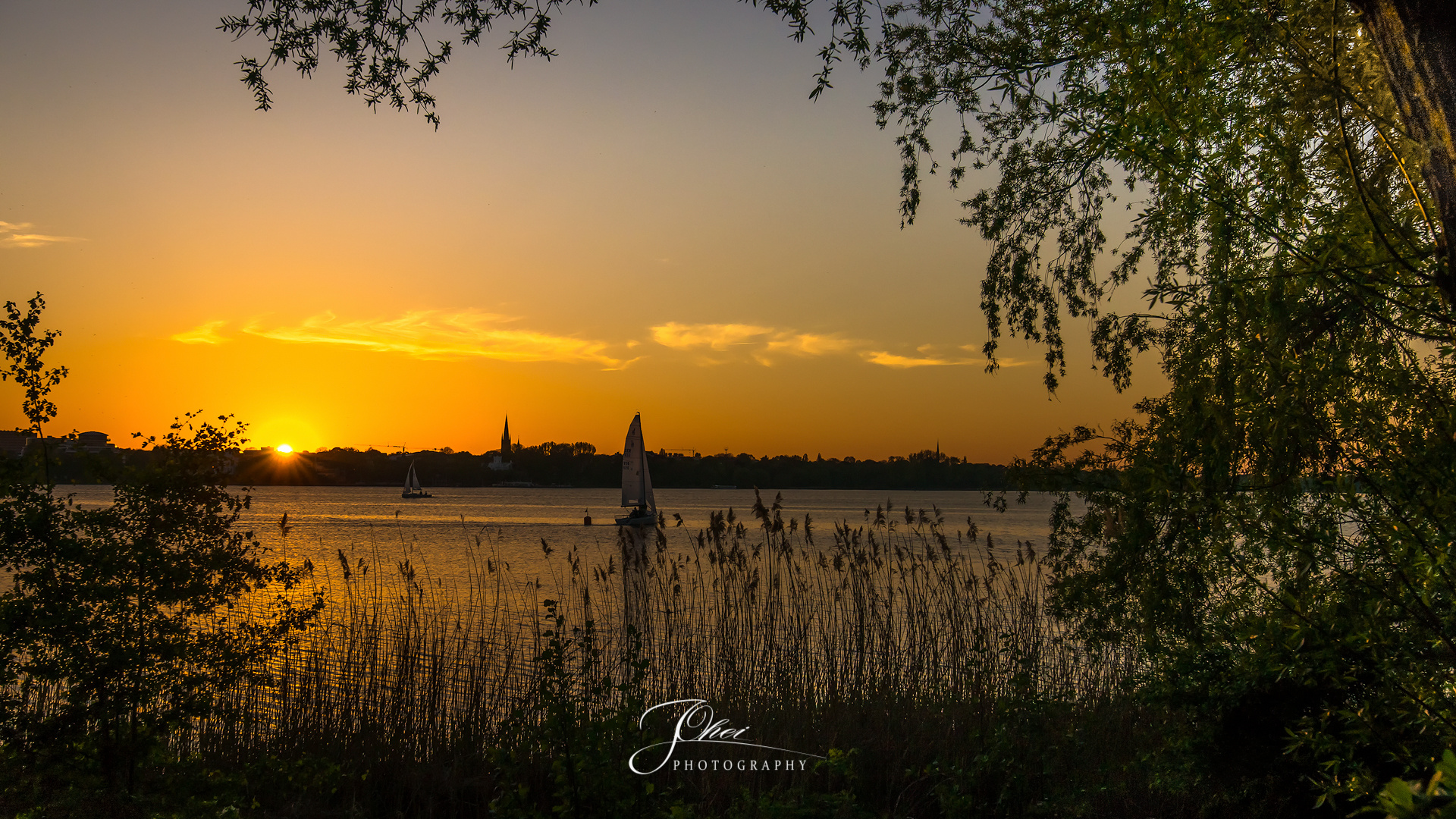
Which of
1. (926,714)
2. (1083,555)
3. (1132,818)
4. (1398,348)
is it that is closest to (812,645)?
(926,714)

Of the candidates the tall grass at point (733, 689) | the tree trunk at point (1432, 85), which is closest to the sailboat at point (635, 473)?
the tall grass at point (733, 689)

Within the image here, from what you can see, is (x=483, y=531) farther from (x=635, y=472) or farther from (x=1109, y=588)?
(x=1109, y=588)

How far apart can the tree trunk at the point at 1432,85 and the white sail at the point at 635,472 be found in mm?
39370

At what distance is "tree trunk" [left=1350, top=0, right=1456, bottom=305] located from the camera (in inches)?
94.4

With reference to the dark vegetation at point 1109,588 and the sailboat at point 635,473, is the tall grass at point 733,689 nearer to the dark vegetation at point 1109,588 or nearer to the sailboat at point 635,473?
the dark vegetation at point 1109,588

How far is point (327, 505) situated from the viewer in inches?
4023

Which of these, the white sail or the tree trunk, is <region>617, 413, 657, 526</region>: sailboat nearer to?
the white sail

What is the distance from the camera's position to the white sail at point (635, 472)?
1660 inches

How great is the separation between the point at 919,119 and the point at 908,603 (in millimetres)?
4813

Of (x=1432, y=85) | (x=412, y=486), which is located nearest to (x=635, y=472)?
(x=1432, y=85)

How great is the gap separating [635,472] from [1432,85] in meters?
42.1

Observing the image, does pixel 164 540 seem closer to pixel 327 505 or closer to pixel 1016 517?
pixel 1016 517

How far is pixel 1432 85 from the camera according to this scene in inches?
96.7

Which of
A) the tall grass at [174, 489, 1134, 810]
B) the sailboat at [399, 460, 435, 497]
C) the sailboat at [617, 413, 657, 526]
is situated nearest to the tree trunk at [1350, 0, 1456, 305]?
the tall grass at [174, 489, 1134, 810]
